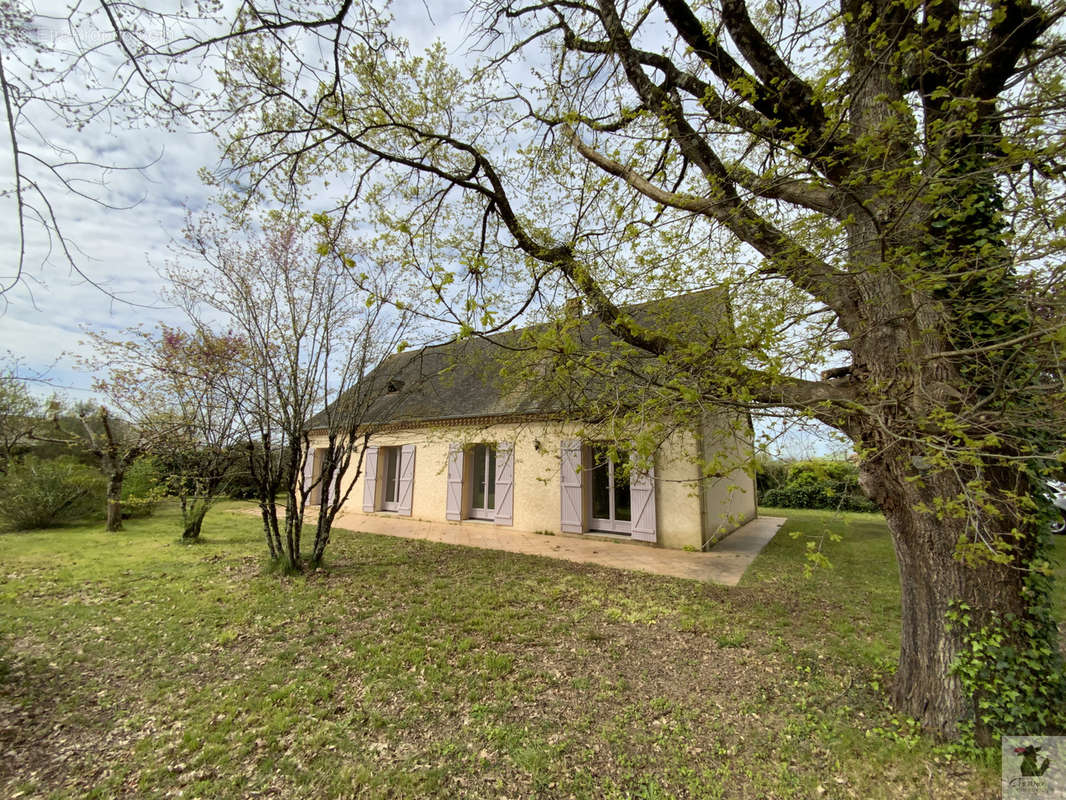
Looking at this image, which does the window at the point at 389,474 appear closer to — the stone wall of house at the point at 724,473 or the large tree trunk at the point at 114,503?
the large tree trunk at the point at 114,503

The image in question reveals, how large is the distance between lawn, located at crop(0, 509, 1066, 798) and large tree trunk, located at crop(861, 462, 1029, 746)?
233 millimetres

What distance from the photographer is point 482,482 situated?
35.0ft

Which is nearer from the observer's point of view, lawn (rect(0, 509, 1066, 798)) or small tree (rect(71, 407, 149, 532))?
lawn (rect(0, 509, 1066, 798))

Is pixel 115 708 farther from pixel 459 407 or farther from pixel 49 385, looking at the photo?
pixel 459 407

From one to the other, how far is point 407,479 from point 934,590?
35.0 ft

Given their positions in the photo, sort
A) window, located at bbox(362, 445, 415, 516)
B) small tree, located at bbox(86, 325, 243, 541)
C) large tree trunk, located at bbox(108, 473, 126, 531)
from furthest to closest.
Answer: window, located at bbox(362, 445, 415, 516) → large tree trunk, located at bbox(108, 473, 126, 531) → small tree, located at bbox(86, 325, 243, 541)

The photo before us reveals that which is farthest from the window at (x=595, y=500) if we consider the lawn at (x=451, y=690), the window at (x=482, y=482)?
the lawn at (x=451, y=690)

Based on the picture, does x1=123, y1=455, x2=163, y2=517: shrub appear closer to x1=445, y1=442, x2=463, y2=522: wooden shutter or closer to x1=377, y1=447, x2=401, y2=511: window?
x1=377, y1=447, x2=401, y2=511: window

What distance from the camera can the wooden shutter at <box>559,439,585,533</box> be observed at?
8742 mm

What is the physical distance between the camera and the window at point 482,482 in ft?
34.1

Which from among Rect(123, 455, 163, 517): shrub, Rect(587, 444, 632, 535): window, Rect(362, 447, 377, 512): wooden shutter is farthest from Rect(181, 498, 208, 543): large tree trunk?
Rect(587, 444, 632, 535): window

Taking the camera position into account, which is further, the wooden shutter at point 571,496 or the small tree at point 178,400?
the wooden shutter at point 571,496

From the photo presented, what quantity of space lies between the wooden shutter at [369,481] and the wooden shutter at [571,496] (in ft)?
20.1

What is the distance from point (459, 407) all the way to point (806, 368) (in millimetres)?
8740
